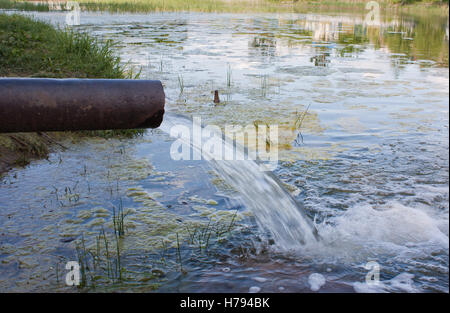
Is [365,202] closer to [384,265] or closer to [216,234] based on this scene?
[384,265]

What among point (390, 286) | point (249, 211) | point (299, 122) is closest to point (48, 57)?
point (299, 122)

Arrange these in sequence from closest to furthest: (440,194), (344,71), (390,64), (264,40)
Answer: (440,194) < (344,71) < (390,64) < (264,40)

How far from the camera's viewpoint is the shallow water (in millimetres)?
2559

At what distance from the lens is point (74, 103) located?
5.84 ft

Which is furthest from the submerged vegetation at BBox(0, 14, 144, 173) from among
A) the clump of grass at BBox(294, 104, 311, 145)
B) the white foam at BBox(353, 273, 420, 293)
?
the white foam at BBox(353, 273, 420, 293)

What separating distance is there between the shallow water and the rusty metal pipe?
103 centimetres

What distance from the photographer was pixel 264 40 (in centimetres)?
1405

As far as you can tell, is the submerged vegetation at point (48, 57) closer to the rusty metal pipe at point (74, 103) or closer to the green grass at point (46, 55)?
the green grass at point (46, 55)

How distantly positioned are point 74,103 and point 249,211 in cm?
191

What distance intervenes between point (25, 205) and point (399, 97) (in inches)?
238

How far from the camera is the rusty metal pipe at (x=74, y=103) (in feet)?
5.67
